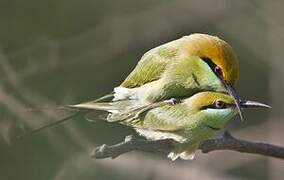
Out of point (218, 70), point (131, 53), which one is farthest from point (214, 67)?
point (131, 53)

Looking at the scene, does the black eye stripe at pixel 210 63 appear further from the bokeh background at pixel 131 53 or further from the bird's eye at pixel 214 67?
the bokeh background at pixel 131 53

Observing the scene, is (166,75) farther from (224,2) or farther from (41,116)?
(224,2)

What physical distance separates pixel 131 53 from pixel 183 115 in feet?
5.73

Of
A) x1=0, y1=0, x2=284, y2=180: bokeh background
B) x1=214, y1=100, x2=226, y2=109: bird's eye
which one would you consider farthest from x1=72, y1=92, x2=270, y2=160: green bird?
x1=0, y1=0, x2=284, y2=180: bokeh background

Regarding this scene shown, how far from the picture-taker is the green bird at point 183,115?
0.67 m

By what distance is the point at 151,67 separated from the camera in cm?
71

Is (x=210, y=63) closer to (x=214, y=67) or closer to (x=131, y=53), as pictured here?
(x=214, y=67)

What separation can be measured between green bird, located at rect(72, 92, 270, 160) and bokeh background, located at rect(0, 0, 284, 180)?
576 mm

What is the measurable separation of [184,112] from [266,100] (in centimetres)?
192

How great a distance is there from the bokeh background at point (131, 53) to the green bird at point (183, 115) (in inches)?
22.7

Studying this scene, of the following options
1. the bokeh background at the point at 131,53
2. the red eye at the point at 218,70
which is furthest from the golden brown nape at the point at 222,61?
the bokeh background at the point at 131,53

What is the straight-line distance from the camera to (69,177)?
0.97 metres

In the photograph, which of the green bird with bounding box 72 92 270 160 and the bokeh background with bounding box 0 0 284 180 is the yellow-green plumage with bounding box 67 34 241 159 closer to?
the green bird with bounding box 72 92 270 160

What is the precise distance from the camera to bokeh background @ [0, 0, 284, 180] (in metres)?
1.55
